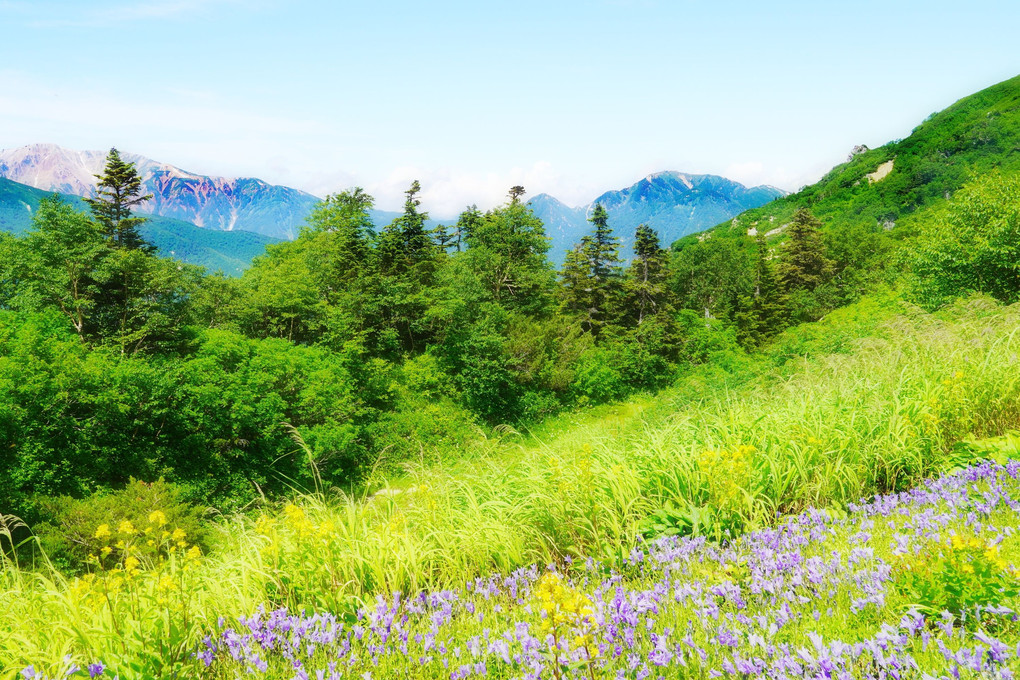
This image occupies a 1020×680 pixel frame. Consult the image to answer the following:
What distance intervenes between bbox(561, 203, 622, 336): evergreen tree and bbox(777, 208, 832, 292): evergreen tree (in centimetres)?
2685

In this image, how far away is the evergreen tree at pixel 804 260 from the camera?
180 ft

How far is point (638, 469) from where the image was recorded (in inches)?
168

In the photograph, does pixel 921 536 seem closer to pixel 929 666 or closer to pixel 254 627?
pixel 929 666

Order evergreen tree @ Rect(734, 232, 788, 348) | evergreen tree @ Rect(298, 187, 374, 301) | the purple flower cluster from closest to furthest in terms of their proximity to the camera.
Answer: the purple flower cluster, evergreen tree @ Rect(298, 187, 374, 301), evergreen tree @ Rect(734, 232, 788, 348)

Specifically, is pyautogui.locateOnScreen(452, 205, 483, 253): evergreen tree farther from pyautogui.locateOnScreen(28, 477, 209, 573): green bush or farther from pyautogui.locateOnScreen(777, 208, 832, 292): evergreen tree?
pyautogui.locateOnScreen(777, 208, 832, 292): evergreen tree

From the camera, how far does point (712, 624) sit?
220 cm

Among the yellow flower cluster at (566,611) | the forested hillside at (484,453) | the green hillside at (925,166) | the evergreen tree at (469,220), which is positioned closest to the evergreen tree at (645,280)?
the forested hillside at (484,453)

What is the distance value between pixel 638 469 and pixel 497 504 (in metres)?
1.23

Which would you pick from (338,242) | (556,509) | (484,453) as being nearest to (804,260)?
(338,242)

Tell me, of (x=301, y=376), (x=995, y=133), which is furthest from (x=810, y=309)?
(x=995, y=133)

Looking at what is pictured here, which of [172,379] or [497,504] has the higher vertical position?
[497,504]

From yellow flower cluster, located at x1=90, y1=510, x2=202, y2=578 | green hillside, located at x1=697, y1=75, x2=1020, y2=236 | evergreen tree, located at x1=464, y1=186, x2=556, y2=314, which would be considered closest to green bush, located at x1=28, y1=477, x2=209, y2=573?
yellow flower cluster, located at x1=90, y1=510, x2=202, y2=578

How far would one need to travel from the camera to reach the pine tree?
31.9 meters

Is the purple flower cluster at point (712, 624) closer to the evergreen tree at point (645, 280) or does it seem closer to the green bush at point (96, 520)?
the green bush at point (96, 520)
